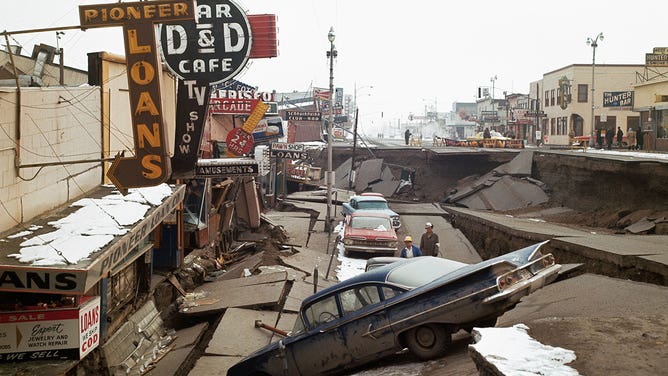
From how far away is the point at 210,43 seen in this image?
1509 cm

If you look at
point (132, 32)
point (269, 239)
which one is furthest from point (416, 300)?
point (269, 239)

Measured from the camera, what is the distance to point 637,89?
46.2 metres

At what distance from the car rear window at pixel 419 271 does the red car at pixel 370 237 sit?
1228cm

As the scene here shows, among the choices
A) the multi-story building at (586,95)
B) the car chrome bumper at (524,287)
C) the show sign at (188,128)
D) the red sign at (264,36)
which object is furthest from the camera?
the multi-story building at (586,95)

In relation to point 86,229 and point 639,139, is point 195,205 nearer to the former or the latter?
point 86,229

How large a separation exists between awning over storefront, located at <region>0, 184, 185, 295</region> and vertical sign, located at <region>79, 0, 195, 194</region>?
0.87m

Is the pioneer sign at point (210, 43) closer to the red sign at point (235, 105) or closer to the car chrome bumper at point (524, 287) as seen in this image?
the car chrome bumper at point (524, 287)

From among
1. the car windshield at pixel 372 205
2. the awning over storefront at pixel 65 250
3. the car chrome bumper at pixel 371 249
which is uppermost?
the awning over storefront at pixel 65 250

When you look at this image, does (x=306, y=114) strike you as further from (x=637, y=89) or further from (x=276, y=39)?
(x=637, y=89)

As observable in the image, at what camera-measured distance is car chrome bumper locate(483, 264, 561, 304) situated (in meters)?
7.39

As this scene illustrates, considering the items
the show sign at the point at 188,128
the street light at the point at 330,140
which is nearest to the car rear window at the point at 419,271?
the show sign at the point at 188,128

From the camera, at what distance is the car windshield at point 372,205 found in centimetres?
2675

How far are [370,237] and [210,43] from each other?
9187 mm

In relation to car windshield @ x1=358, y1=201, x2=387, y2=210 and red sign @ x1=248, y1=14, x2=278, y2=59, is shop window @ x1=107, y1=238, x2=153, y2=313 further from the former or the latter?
car windshield @ x1=358, y1=201, x2=387, y2=210
